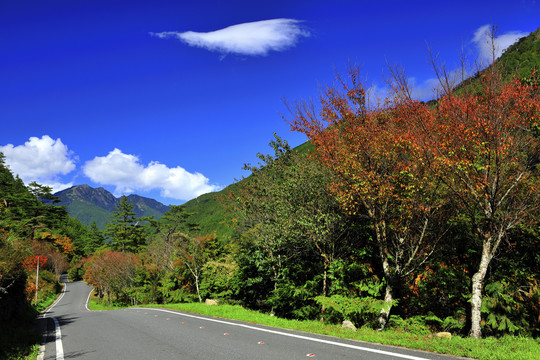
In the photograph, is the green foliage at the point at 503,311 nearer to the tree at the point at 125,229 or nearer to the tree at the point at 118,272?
the tree at the point at 118,272

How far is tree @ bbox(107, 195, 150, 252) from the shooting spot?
6325 centimetres

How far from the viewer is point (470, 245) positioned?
34.6 ft

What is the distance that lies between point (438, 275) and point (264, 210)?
7.99 meters

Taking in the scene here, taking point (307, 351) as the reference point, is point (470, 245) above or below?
above

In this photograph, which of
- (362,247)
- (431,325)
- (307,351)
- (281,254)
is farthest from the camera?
(281,254)

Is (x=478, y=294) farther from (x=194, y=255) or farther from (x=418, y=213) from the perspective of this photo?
(x=194, y=255)

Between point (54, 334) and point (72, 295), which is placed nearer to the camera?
point (54, 334)

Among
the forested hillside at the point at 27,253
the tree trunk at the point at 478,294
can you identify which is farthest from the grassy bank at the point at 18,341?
the tree trunk at the point at 478,294

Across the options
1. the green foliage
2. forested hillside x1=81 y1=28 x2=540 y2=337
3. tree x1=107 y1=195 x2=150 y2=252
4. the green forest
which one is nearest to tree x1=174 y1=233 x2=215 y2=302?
the green forest

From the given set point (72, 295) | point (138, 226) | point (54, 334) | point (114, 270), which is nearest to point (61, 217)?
point (138, 226)

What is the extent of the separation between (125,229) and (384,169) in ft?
216

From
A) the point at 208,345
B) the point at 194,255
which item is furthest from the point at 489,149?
the point at 194,255

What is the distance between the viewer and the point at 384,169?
10.2 metres

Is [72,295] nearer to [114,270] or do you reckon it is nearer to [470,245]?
[114,270]
